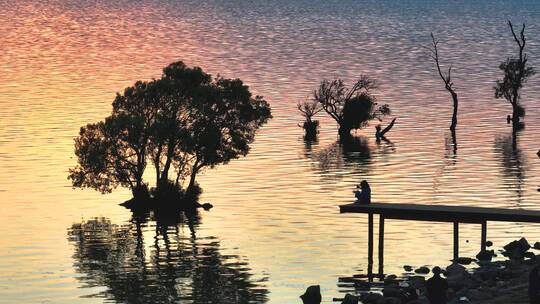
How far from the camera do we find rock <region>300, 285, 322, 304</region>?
8612 centimetres

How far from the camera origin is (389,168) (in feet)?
517

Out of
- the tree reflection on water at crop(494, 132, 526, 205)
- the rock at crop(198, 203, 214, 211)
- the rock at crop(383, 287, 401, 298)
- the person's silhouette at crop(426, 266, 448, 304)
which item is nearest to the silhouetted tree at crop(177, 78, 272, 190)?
the rock at crop(198, 203, 214, 211)

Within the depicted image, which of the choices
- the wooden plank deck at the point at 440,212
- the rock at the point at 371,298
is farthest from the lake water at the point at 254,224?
the wooden plank deck at the point at 440,212

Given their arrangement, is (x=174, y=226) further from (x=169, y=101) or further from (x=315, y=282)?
(x=315, y=282)

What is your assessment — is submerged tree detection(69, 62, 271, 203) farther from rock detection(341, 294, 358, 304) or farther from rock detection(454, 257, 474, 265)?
rock detection(341, 294, 358, 304)

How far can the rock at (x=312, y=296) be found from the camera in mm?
86125

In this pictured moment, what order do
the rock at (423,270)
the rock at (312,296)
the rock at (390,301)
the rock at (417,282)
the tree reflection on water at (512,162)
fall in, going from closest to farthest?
1. the rock at (390,301)
2. the rock at (312,296)
3. the rock at (417,282)
4. the rock at (423,270)
5. the tree reflection on water at (512,162)

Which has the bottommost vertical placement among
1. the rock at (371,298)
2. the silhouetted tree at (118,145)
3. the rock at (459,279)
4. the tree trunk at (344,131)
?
the rock at (371,298)

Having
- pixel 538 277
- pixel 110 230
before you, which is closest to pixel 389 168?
pixel 110 230

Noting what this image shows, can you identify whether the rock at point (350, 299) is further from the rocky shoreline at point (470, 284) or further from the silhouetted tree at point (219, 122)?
the silhouetted tree at point (219, 122)

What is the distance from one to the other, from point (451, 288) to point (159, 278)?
21.2 metres

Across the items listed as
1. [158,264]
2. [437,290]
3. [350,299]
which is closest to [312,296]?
[350,299]

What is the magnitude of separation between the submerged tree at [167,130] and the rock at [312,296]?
4414 centimetres

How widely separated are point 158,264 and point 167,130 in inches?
1038
